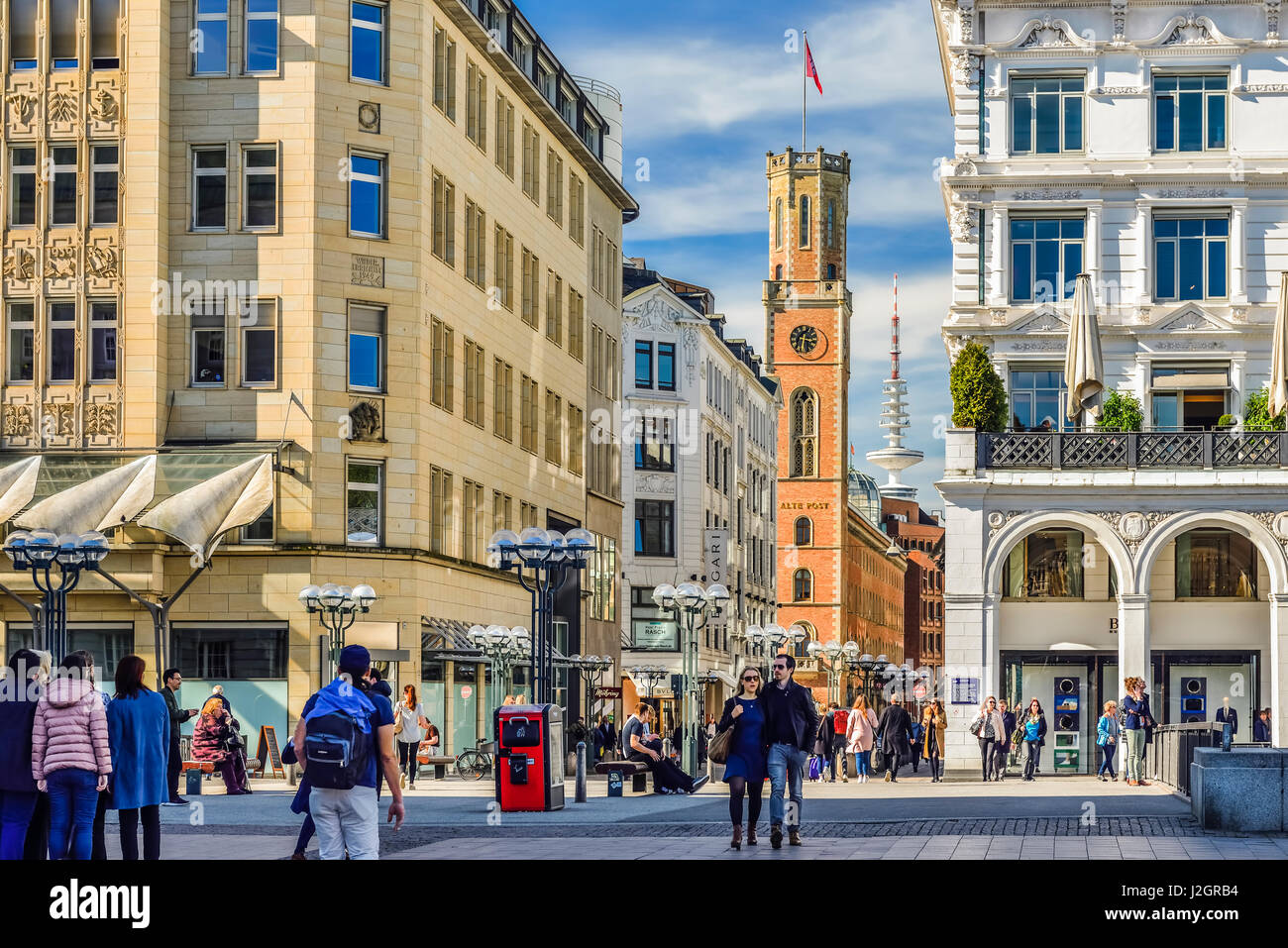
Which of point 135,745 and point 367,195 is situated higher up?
point 367,195

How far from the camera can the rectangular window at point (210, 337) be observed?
45.3m

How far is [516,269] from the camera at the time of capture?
5541 cm

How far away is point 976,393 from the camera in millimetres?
46594

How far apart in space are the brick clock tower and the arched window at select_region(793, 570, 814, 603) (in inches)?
2.6

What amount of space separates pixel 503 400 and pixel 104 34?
14467 millimetres

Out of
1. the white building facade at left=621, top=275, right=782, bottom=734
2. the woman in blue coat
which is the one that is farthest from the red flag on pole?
the woman in blue coat

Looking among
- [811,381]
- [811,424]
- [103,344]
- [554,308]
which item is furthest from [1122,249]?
[811,424]

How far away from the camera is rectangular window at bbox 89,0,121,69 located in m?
45.5

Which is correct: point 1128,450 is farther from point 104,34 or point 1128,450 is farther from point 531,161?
point 104,34

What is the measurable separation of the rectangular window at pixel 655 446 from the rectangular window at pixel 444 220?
120 feet

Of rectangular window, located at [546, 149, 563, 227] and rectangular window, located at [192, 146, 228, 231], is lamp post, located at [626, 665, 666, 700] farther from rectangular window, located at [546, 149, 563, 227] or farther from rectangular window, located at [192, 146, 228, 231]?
rectangular window, located at [192, 146, 228, 231]

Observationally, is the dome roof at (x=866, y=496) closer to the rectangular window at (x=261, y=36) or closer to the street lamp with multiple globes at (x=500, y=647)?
the street lamp with multiple globes at (x=500, y=647)
